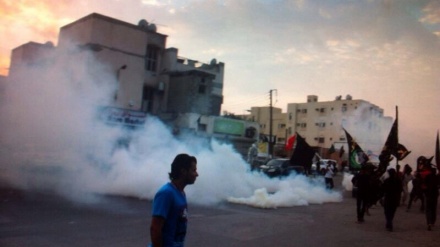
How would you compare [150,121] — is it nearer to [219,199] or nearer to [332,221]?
[219,199]

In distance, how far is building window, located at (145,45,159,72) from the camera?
1270 inches

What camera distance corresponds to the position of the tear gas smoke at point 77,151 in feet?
41.9

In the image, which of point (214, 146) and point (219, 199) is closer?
point (219, 199)

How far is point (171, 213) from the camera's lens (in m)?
2.83

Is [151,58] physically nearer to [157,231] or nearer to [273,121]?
[157,231]

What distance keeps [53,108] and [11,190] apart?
11.8 feet

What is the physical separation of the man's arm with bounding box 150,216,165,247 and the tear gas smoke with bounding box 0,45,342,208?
378 inches

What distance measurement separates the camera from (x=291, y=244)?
7.08 metres

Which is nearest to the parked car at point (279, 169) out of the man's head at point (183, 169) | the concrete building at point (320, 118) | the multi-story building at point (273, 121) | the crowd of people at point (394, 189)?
the crowd of people at point (394, 189)

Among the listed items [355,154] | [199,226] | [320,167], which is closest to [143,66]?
[320,167]

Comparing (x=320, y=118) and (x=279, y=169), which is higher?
(x=320, y=118)

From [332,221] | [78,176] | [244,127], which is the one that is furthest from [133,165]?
[244,127]

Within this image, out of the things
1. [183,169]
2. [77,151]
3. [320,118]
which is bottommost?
[77,151]

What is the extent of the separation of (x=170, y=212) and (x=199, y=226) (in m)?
5.67
